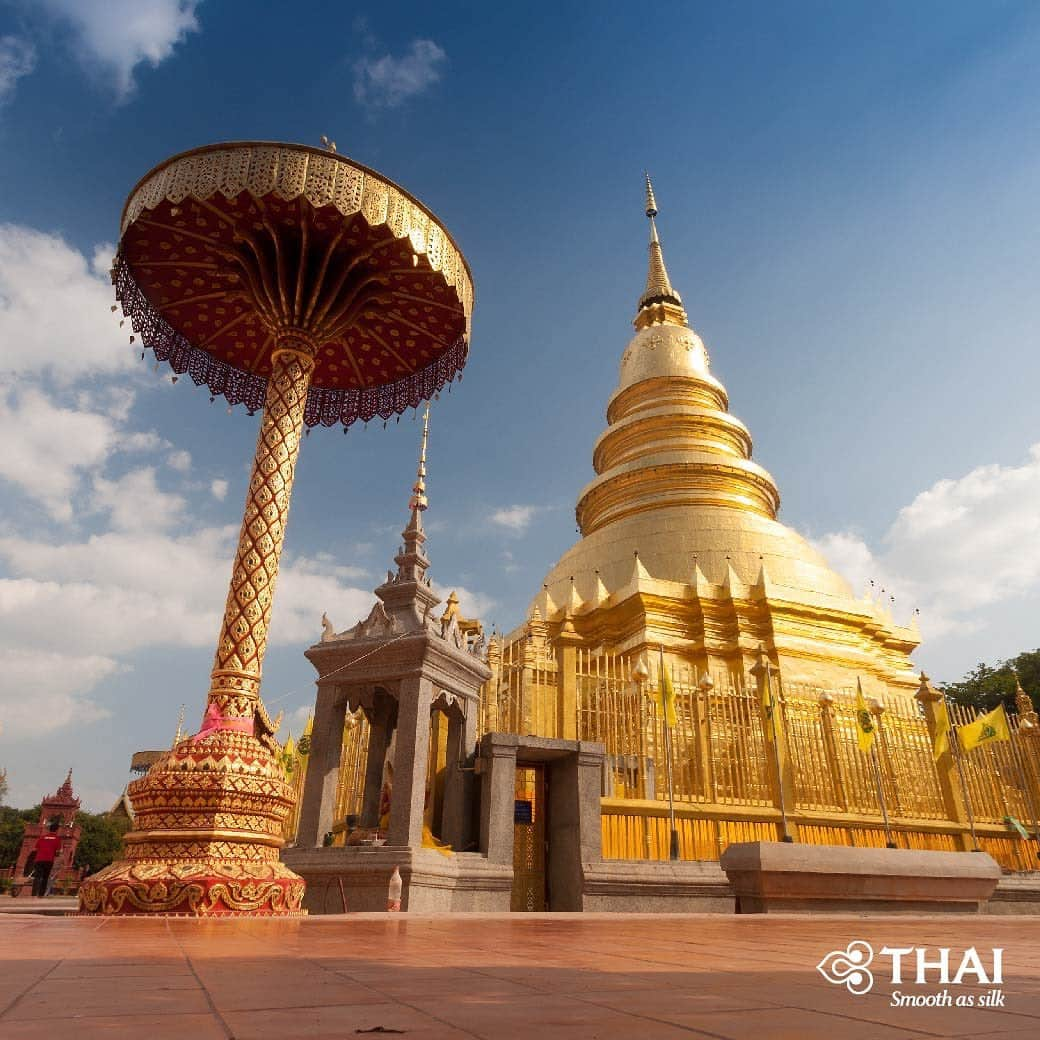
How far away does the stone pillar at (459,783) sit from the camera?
953 centimetres

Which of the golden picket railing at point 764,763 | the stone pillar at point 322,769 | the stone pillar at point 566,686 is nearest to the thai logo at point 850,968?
the stone pillar at point 322,769

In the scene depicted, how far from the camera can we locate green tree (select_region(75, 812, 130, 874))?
42.5 metres

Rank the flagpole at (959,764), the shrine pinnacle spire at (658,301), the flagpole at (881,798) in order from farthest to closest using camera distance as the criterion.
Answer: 1. the shrine pinnacle spire at (658,301)
2. the flagpole at (959,764)
3. the flagpole at (881,798)

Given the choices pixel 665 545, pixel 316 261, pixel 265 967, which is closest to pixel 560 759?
pixel 316 261

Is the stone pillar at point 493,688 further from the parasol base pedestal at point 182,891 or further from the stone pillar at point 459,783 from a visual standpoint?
the parasol base pedestal at point 182,891

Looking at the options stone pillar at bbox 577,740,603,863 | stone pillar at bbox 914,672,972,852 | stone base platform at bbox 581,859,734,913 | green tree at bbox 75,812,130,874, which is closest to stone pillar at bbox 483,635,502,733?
stone pillar at bbox 577,740,603,863

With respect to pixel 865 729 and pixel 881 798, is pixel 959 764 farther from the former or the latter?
pixel 881 798

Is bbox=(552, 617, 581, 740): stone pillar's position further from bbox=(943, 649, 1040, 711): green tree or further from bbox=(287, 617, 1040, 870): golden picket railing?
bbox=(943, 649, 1040, 711): green tree

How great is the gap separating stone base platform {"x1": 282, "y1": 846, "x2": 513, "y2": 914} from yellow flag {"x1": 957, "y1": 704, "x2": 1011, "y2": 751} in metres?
9.85

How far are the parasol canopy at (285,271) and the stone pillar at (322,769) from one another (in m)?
4.47

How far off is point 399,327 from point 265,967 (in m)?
9.07

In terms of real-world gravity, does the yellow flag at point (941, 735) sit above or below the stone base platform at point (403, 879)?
above

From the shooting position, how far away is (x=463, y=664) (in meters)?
10.2

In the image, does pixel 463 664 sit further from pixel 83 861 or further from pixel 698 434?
pixel 83 861
